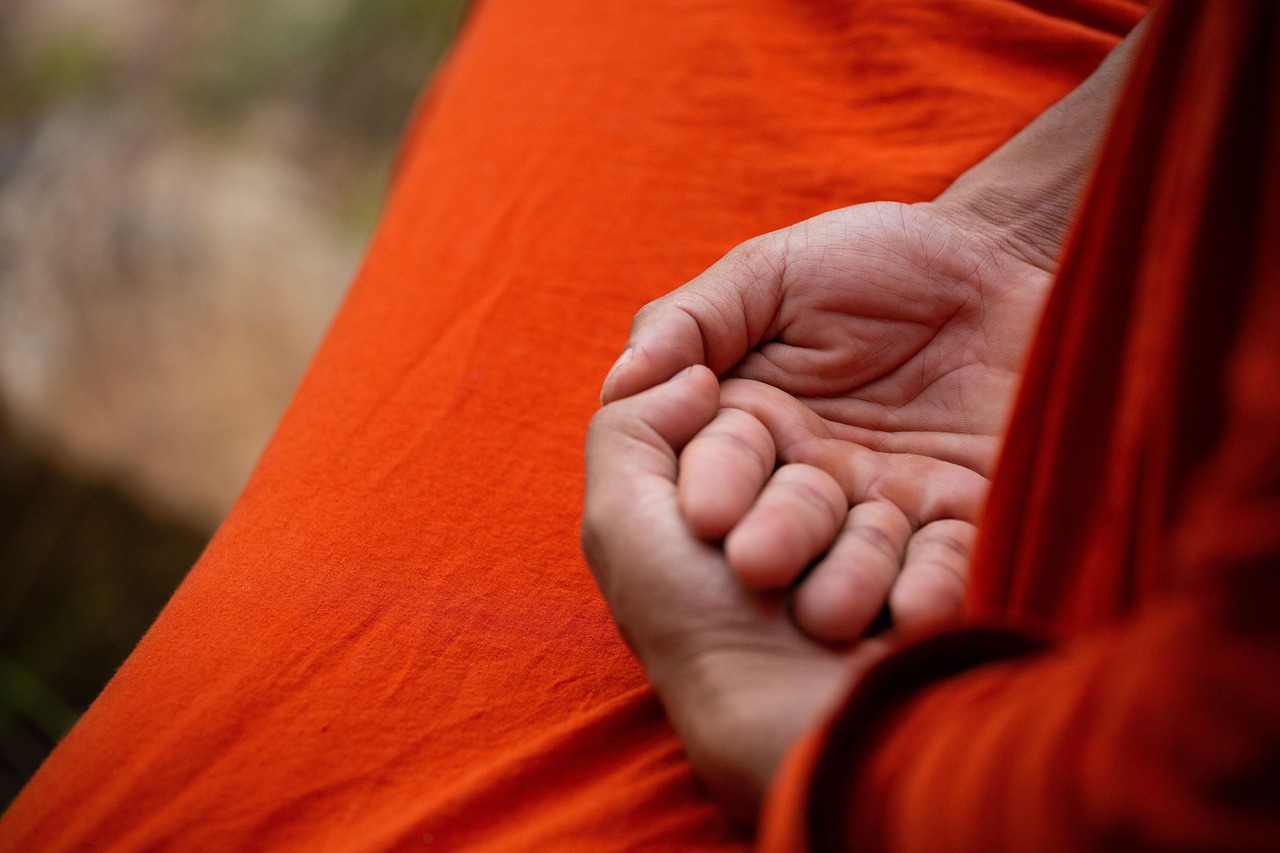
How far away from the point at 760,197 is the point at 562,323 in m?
0.23

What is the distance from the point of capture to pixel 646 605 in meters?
0.46

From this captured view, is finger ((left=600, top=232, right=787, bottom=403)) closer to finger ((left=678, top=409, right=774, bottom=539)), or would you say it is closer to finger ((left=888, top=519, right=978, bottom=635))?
finger ((left=678, top=409, right=774, bottom=539))

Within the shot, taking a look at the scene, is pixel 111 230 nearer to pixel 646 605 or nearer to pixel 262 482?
pixel 262 482

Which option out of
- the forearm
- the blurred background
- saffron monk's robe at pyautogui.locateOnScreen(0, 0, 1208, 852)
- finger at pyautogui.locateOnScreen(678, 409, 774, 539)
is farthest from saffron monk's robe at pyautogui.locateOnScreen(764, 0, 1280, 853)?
the blurred background

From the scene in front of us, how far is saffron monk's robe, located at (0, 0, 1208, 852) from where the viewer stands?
1.17ft

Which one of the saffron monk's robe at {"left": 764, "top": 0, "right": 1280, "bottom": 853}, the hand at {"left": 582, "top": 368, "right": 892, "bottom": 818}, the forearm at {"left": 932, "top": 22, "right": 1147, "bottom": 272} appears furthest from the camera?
the forearm at {"left": 932, "top": 22, "right": 1147, "bottom": 272}

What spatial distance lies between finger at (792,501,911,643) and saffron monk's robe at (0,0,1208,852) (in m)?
0.06

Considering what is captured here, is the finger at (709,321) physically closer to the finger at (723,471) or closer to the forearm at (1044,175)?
the finger at (723,471)

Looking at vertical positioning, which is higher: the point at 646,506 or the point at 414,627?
the point at 646,506

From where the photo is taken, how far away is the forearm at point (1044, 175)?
29.3 inches

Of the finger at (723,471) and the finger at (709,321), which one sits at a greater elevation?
the finger at (709,321)

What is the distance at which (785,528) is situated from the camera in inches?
18.0

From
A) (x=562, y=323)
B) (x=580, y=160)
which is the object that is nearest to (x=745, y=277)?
(x=562, y=323)

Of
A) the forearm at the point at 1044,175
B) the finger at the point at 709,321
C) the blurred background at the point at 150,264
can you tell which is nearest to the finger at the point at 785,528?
the finger at the point at 709,321
